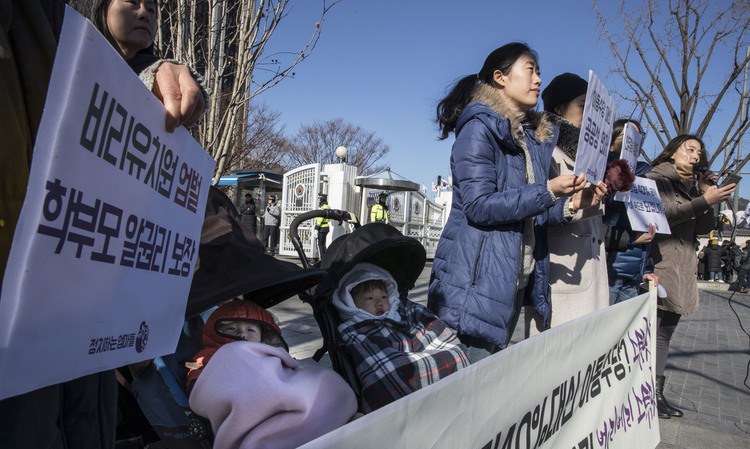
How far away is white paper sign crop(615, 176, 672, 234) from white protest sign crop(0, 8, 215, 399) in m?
3.03

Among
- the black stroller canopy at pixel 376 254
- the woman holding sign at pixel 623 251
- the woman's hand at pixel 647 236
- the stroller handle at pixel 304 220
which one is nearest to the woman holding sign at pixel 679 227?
the woman holding sign at pixel 623 251

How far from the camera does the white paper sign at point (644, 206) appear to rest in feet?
12.0

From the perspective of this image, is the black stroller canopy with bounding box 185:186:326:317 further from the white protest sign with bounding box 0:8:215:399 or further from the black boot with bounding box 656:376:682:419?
the black boot with bounding box 656:376:682:419

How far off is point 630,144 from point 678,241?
1.15 meters

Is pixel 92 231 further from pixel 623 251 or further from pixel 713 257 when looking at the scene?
pixel 713 257

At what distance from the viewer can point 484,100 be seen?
112 inches

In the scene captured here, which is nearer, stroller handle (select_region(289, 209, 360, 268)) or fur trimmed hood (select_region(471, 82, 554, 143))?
fur trimmed hood (select_region(471, 82, 554, 143))

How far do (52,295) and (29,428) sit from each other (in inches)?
12.5

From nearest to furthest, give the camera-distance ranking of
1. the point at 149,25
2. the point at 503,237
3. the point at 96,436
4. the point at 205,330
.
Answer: the point at 96,436 < the point at 149,25 < the point at 205,330 < the point at 503,237

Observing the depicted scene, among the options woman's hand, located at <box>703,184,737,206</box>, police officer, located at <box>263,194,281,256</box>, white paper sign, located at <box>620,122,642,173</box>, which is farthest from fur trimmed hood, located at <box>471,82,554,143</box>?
police officer, located at <box>263,194,281,256</box>

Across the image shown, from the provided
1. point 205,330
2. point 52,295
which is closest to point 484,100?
point 205,330

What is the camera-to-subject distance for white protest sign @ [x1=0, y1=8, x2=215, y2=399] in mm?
882

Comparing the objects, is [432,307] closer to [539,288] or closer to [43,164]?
[539,288]

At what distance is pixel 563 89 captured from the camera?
3.39 metres
